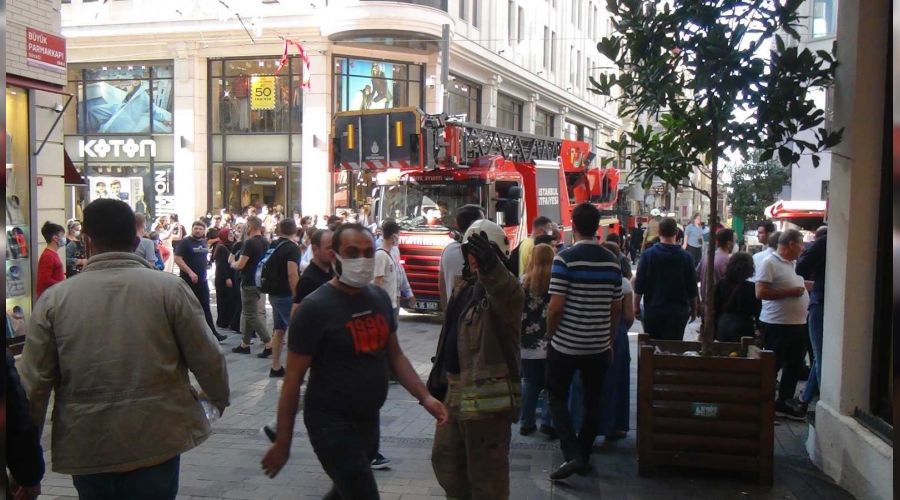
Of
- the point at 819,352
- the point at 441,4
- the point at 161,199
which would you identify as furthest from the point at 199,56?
the point at 819,352

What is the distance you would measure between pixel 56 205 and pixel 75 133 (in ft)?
69.5

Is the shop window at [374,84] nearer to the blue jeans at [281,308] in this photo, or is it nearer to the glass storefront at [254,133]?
the glass storefront at [254,133]

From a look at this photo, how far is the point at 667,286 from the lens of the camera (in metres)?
6.74

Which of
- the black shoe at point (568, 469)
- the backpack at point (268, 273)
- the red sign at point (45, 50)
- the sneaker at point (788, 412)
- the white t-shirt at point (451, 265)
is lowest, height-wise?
the sneaker at point (788, 412)

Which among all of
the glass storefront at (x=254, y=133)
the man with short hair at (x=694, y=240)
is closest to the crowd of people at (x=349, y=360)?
the man with short hair at (x=694, y=240)

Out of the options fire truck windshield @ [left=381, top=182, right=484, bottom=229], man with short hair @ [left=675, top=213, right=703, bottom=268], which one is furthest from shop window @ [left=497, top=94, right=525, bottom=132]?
fire truck windshield @ [left=381, top=182, right=484, bottom=229]

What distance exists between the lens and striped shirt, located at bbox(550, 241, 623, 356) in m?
5.16

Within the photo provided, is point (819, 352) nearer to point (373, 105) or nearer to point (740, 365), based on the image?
point (740, 365)

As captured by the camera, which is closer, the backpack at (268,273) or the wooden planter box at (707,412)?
the wooden planter box at (707,412)

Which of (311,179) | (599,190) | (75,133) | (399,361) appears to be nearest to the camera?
(399,361)

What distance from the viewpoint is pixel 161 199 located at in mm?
28188

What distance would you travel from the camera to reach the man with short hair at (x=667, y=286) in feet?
22.0

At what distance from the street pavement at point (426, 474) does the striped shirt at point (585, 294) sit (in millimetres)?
976

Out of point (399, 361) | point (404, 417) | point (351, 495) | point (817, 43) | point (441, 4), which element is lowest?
point (404, 417)
